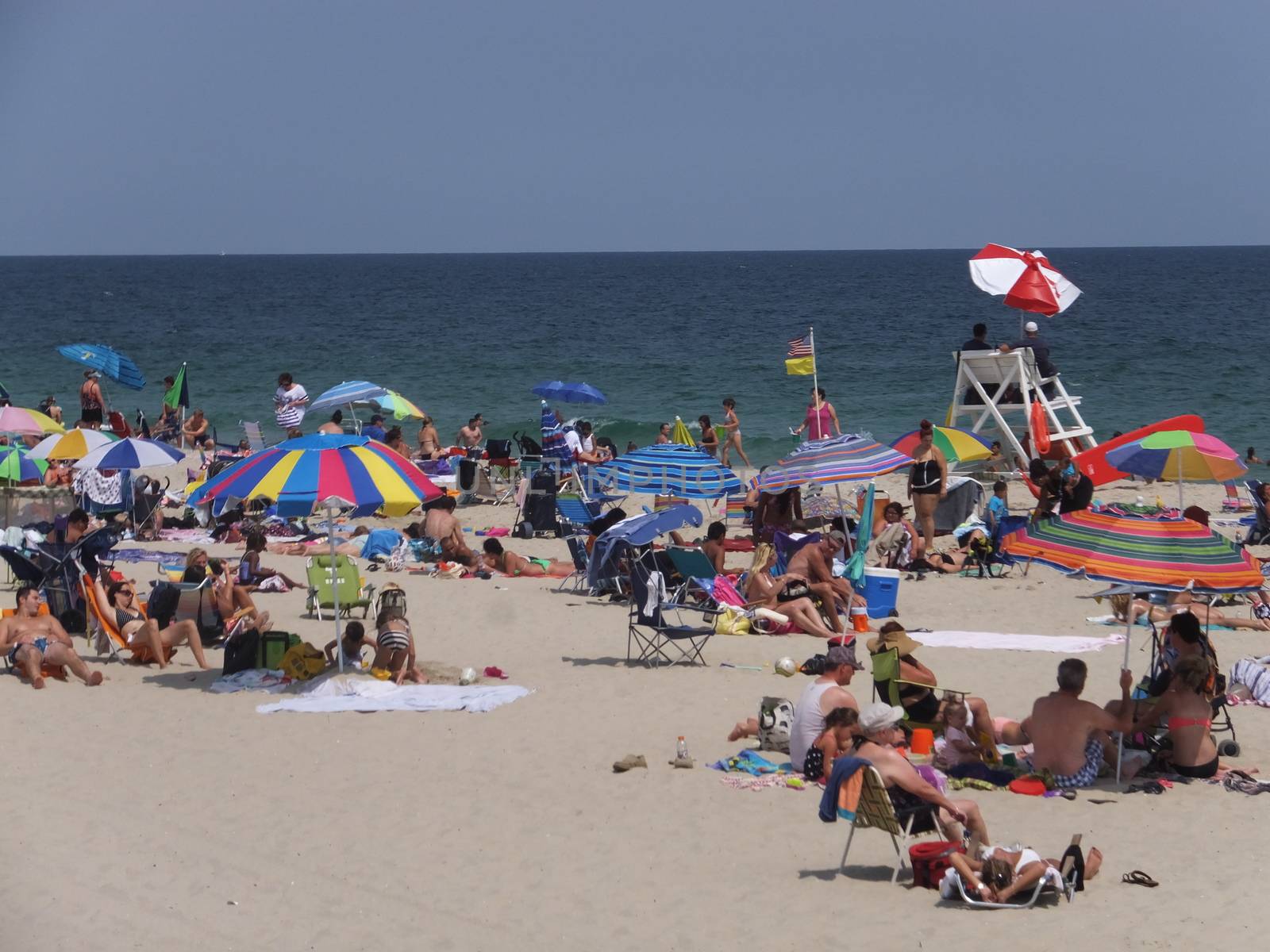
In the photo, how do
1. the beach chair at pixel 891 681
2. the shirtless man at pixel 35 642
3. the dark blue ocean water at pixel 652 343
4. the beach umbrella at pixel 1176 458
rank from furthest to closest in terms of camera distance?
1. the dark blue ocean water at pixel 652 343
2. the beach umbrella at pixel 1176 458
3. the shirtless man at pixel 35 642
4. the beach chair at pixel 891 681

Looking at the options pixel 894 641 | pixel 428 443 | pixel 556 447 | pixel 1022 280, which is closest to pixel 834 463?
pixel 894 641

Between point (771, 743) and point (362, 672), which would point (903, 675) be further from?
point (362, 672)

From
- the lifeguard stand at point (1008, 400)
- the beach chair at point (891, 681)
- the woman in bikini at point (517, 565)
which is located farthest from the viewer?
the lifeguard stand at point (1008, 400)

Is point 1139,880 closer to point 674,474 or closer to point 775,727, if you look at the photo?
point 775,727

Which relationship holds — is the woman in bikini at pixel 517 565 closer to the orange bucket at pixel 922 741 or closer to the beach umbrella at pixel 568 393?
the beach umbrella at pixel 568 393

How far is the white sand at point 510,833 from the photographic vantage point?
5.28 metres

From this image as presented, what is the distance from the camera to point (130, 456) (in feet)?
38.4

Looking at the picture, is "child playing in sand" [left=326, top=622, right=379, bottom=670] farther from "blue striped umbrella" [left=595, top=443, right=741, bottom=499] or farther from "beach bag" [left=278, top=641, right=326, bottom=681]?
"blue striped umbrella" [left=595, top=443, right=741, bottom=499]

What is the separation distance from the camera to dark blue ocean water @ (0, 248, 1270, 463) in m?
30.2

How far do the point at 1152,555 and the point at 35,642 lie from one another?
648 centimetres

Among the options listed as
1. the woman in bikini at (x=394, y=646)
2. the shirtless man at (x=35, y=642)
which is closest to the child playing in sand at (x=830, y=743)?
the woman in bikini at (x=394, y=646)

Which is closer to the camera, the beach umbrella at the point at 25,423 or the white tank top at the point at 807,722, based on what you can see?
the white tank top at the point at 807,722

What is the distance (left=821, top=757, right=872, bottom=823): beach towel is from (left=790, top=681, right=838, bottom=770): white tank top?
1.09m

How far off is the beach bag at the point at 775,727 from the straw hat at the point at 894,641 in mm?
571
